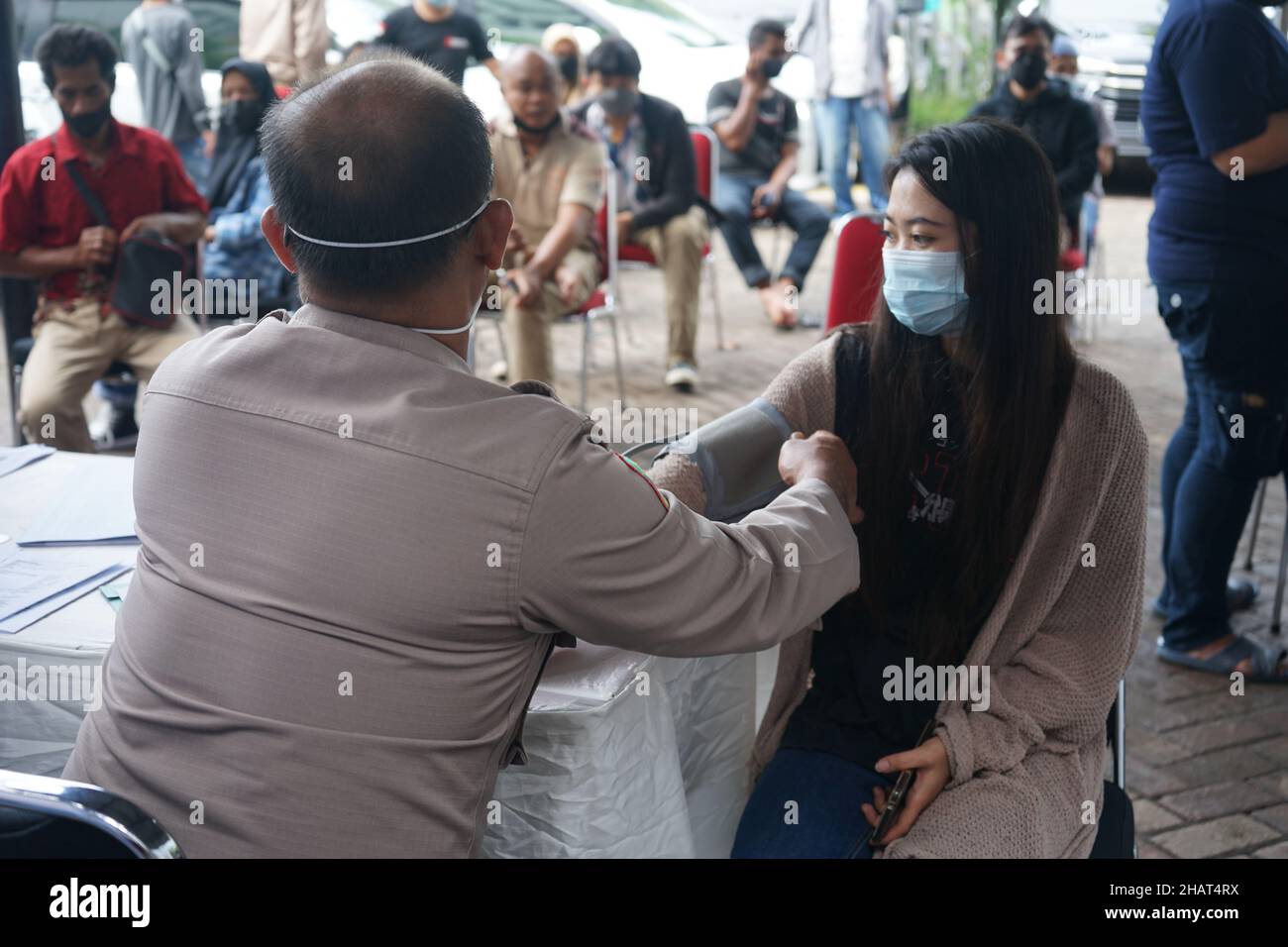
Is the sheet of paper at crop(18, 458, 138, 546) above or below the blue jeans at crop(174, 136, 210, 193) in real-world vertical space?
above

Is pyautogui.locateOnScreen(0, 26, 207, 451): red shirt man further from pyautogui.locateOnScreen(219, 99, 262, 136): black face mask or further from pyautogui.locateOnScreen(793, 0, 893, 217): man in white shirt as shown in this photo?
pyautogui.locateOnScreen(793, 0, 893, 217): man in white shirt

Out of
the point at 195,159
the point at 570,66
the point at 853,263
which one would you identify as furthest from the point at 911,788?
the point at 570,66

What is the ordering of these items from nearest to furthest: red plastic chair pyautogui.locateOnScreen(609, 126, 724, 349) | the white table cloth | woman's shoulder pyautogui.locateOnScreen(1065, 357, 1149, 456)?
the white table cloth, woman's shoulder pyautogui.locateOnScreen(1065, 357, 1149, 456), red plastic chair pyautogui.locateOnScreen(609, 126, 724, 349)

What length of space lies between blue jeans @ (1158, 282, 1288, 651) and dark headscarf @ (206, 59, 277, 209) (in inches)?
141

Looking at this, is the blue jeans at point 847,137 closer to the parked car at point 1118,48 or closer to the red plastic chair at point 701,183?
the red plastic chair at point 701,183

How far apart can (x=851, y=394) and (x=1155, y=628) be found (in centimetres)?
207

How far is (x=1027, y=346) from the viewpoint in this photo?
1.86 meters

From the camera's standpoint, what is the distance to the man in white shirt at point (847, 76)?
8.27 metres

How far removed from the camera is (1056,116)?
6.28m

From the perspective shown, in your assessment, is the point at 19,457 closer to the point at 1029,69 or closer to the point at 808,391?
the point at 808,391

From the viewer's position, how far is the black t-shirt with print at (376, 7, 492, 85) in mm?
6250

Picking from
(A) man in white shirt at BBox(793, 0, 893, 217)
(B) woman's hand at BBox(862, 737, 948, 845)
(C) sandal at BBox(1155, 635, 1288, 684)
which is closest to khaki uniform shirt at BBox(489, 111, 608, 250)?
(C) sandal at BBox(1155, 635, 1288, 684)
